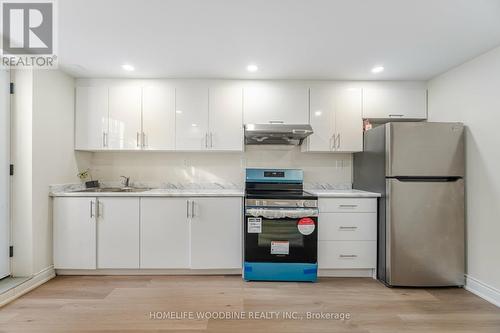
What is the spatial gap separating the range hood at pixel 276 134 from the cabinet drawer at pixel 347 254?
1.27m

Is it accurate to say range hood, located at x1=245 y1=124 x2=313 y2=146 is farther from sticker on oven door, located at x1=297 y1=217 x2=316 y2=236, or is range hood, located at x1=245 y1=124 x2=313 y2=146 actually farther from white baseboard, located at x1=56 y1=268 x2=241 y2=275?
white baseboard, located at x1=56 y1=268 x2=241 y2=275

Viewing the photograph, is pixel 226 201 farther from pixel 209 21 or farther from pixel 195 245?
pixel 209 21

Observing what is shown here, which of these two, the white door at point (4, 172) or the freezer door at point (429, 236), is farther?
the freezer door at point (429, 236)

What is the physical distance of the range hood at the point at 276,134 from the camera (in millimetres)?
2961

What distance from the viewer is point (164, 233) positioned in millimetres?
2857

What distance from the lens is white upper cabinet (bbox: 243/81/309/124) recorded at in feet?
10.4

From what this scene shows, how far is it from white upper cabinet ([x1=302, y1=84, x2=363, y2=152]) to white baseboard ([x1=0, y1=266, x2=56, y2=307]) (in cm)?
319

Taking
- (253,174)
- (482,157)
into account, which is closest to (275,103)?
(253,174)

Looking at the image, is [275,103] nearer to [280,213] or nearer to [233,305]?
[280,213]

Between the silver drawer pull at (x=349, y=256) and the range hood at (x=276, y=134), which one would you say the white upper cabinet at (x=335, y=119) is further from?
the silver drawer pull at (x=349, y=256)

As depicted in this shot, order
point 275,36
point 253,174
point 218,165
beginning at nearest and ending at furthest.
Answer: point 275,36
point 253,174
point 218,165

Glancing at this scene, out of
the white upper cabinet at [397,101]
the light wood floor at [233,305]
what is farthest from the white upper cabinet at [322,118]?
the light wood floor at [233,305]

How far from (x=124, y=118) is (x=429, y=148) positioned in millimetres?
3362

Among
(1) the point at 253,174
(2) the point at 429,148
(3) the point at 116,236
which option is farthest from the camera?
(1) the point at 253,174
